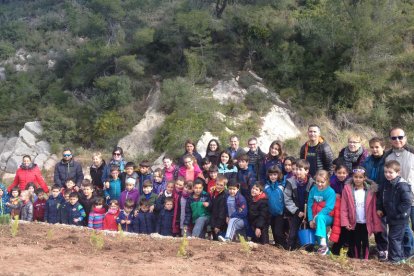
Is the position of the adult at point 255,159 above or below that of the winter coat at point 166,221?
above

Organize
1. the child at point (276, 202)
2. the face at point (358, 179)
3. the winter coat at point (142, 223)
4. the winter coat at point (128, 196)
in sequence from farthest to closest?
the winter coat at point (128, 196)
the winter coat at point (142, 223)
the child at point (276, 202)
the face at point (358, 179)

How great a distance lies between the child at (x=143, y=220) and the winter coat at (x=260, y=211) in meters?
1.74

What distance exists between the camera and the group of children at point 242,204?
5766 mm

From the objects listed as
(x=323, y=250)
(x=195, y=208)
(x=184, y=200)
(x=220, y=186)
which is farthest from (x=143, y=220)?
(x=323, y=250)

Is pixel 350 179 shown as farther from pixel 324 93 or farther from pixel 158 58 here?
pixel 158 58

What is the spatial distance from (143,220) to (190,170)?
1.18 metres

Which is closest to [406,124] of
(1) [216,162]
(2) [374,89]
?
(2) [374,89]

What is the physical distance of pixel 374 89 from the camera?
56.7 feet

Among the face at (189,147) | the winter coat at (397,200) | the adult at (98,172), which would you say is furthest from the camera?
the adult at (98,172)

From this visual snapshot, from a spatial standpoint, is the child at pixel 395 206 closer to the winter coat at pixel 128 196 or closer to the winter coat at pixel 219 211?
the winter coat at pixel 219 211

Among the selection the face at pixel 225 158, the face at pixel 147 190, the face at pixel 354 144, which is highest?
the face at pixel 354 144

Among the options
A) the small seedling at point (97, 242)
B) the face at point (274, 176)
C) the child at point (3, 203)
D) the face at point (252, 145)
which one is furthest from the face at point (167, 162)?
the child at point (3, 203)

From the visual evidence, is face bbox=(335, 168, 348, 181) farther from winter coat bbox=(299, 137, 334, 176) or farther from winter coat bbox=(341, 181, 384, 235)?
winter coat bbox=(299, 137, 334, 176)

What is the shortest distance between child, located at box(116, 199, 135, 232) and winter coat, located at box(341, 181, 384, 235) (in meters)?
3.32
